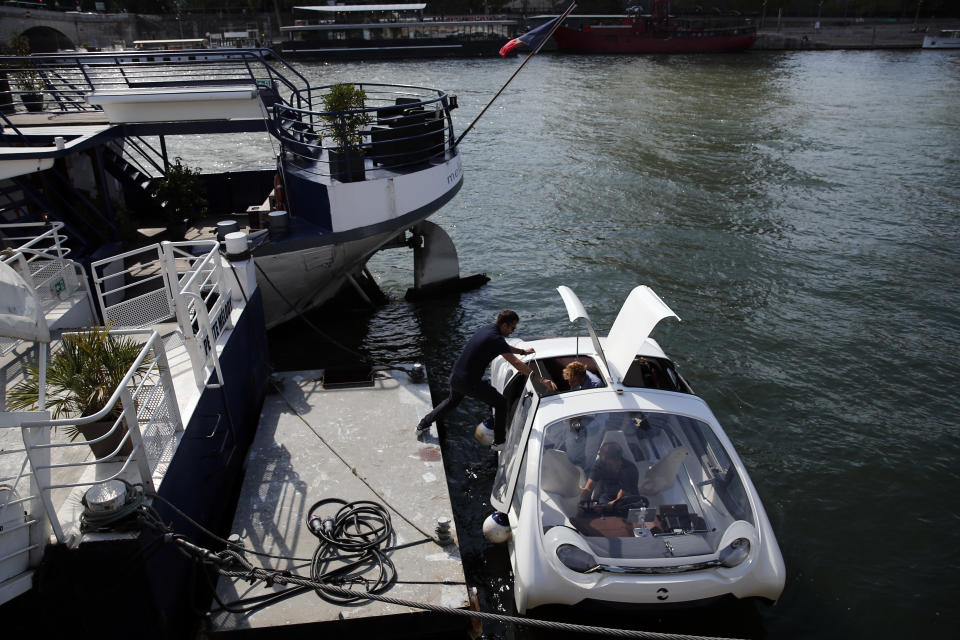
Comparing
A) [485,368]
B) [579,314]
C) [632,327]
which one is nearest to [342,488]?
[485,368]

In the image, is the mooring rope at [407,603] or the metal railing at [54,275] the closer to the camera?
the mooring rope at [407,603]

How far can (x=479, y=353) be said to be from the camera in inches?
297

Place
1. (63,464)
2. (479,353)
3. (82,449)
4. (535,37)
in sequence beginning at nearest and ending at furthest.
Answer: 1. (63,464)
2. (82,449)
3. (479,353)
4. (535,37)

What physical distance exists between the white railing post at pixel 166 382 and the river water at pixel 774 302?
3275mm

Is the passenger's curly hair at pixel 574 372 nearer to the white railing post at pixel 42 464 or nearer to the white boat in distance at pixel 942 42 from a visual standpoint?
the white railing post at pixel 42 464

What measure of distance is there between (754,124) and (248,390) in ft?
98.4

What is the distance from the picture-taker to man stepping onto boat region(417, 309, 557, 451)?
7465 mm

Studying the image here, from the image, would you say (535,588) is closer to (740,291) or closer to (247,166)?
(740,291)

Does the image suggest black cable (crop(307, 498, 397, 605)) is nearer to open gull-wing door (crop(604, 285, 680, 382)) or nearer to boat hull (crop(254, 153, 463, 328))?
open gull-wing door (crop(604, 285, 680, 382))

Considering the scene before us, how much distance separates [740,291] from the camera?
14.7 m

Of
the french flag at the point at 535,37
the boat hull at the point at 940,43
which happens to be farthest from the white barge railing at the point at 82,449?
the boat hull at the point at 940,43

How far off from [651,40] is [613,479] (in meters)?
68.0

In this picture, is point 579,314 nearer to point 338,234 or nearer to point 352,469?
point 352,469

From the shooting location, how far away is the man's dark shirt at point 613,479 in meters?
6.13
